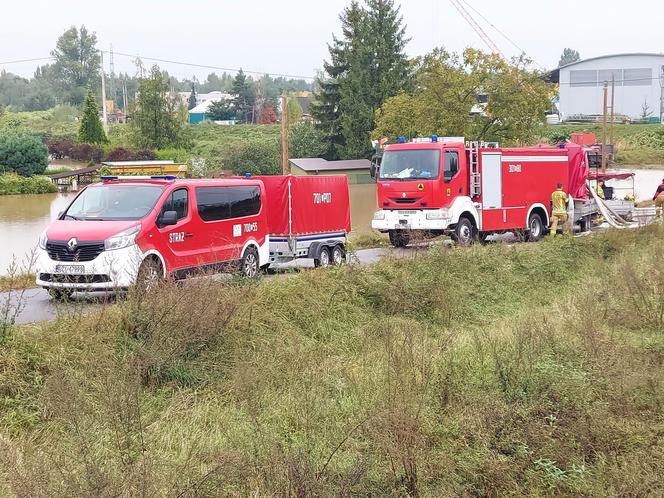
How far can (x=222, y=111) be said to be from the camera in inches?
4641

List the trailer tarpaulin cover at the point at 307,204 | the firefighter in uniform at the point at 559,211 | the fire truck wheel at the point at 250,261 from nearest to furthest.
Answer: the fire truck wheel at the point at 250,261, the trailer tarpaulin cover at the point at 307,204, the firefighter in uniform at the point at 559,211

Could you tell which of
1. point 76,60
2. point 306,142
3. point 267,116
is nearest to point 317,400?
point 306,142

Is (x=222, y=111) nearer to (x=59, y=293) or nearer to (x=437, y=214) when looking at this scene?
(x=437, y=214)

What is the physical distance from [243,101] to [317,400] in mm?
111638

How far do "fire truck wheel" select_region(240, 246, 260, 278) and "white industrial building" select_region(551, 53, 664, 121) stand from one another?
8943cm

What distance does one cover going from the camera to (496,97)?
4044 cm

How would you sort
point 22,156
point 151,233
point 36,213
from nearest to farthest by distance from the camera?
point 151,233 → point 36,213 → point 22,156

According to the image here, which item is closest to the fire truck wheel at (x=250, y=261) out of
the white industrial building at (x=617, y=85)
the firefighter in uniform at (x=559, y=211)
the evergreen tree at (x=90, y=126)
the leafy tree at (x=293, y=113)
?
the firefighter in uniform at (x=559, y=211)

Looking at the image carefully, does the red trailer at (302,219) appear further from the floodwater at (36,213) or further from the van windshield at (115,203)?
the floodwater at (36,213)

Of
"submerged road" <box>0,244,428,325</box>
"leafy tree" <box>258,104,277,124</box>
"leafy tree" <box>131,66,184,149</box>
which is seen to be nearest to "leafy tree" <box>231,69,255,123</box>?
"leafy tree" <box>258,104,277,124</box>

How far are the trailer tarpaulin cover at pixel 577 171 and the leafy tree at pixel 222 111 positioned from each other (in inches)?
3706

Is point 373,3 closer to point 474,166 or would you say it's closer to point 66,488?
point 474,166

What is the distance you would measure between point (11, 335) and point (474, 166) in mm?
15909

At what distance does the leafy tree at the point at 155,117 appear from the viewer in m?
65.2
